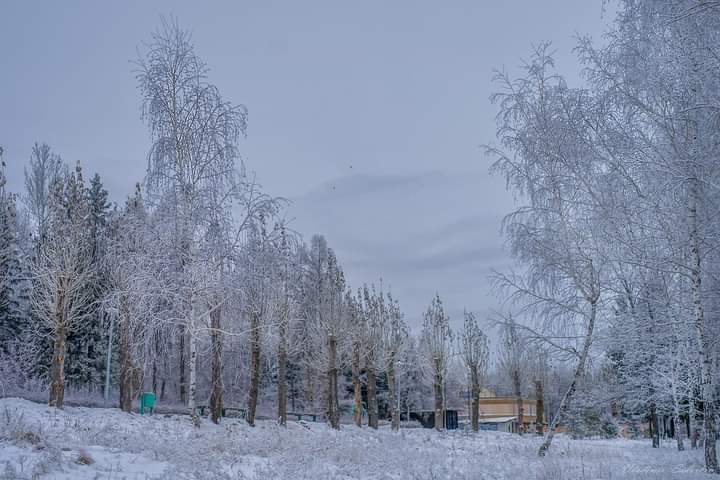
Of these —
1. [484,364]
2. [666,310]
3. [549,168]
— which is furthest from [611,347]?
[484,364]

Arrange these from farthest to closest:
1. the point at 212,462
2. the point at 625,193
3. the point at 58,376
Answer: the point at 58,376 → the point at 625,193 → the point at 212,462

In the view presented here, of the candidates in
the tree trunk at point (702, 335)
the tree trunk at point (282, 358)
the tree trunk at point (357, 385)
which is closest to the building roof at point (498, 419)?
the tree trunk at point (357, 385)

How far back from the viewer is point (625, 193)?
→ 34.7ft

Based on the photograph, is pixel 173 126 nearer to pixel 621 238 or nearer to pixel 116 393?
pixel 621 238

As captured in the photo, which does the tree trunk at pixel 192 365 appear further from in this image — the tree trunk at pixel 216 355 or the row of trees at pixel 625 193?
the row of trees at pixel 625 193

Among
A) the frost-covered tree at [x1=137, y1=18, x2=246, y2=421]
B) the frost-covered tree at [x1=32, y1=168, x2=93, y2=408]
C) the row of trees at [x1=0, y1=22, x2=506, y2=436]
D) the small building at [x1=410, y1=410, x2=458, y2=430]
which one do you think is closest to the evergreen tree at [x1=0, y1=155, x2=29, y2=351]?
the row of trees at [x1=0, y1=22, x2=506, y2=436]

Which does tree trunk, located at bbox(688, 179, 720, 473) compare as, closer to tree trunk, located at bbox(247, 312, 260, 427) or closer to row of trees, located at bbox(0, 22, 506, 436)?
row of trees, located at bbox(0, 22, 506, 436)

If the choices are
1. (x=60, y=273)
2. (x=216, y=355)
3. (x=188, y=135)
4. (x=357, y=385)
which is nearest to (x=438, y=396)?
(x=357, y=385)

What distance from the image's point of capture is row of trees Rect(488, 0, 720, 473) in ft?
29.0

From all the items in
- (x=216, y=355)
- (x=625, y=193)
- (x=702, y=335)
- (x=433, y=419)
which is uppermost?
(x=625, y=193)

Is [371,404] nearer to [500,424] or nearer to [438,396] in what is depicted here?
[438,396]

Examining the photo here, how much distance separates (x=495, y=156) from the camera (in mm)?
14266

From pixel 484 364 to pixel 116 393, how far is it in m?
24.2

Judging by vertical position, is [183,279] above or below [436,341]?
above
